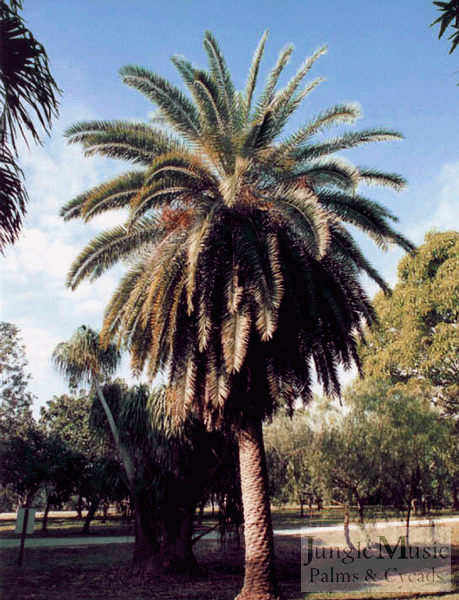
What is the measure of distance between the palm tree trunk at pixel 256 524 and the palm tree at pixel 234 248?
1.1 inches

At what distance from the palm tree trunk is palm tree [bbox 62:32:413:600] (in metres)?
0.03

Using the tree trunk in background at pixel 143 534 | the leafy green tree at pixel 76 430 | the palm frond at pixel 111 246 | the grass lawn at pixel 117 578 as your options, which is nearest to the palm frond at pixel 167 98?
the palm frond at pixel 111 246

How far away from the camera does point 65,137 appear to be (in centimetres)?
1238

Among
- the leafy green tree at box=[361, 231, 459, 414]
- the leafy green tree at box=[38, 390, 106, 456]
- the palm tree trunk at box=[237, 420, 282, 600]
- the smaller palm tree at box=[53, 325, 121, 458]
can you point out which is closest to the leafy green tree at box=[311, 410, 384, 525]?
the leafy green tree at box=[361, 231, 459, 414]

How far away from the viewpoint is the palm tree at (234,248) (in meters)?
11.6

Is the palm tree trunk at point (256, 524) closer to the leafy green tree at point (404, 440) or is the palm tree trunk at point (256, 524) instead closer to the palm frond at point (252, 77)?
the palm frond at point (252, 77)

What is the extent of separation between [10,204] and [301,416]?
1885 cm

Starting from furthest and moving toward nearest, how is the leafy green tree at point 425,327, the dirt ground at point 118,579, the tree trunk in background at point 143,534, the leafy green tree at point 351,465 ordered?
1. the leafy green tree at point 425,327
2. the leafy green tree at point 351,465
3. the tree trunk in background at point 143,534
4. the dirt ground at point 118,579

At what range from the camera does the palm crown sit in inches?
454

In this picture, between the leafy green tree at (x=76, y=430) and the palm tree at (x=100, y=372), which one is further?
the leafy green tree at (x=76, y=430)

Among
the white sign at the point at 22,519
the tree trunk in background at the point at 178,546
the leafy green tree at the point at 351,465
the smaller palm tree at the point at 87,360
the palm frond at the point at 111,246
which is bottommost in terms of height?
the tree trunk in background at the point at 178,546

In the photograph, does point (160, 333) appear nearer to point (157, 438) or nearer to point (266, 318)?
point (266, 318)

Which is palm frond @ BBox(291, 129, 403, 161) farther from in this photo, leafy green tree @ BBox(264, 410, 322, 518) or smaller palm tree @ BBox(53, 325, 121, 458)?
leafy green tree @ BBox(264, 410, 322, 518)

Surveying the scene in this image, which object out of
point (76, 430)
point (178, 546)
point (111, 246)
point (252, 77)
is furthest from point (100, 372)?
point (76, 430)
